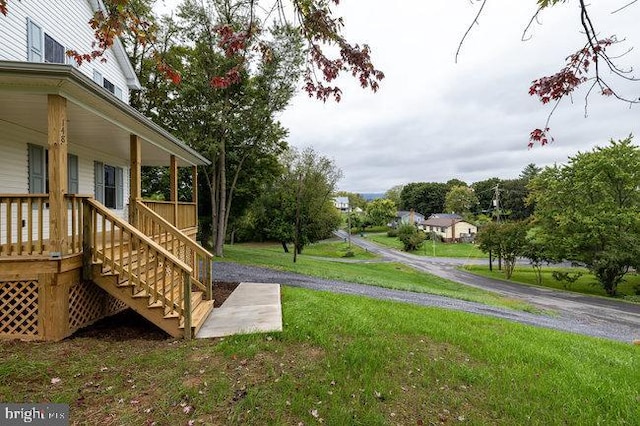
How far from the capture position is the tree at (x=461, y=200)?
80.4m

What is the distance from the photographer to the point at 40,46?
9.23 m

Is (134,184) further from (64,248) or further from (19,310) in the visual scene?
(19,310)

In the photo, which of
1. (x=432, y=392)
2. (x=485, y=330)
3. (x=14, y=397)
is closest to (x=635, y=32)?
(x=432, y=392)

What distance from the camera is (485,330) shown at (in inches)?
284

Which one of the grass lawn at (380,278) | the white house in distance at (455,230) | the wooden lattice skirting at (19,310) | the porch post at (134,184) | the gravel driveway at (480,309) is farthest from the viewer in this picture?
the white house in distance at (455,230)

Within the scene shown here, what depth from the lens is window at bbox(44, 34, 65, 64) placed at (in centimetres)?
951

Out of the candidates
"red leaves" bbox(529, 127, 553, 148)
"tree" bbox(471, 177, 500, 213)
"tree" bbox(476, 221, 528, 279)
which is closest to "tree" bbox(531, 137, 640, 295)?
"tree" bbox(476, 221, 528, 279)

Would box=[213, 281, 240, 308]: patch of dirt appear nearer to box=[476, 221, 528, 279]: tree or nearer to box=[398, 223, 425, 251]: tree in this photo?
box=[476, 221, 528, 279]: tree

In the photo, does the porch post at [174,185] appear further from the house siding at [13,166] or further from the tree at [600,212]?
the tree at [600,212]

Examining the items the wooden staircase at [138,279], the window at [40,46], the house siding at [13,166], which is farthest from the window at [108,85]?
the wooden staircase at [138,279]

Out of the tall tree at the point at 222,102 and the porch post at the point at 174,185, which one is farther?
the tall tree at the point at 222,102

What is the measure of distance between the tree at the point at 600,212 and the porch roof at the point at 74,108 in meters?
28.1

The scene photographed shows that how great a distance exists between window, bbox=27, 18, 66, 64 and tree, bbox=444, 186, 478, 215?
8028 cm

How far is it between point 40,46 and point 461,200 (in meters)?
81.3
